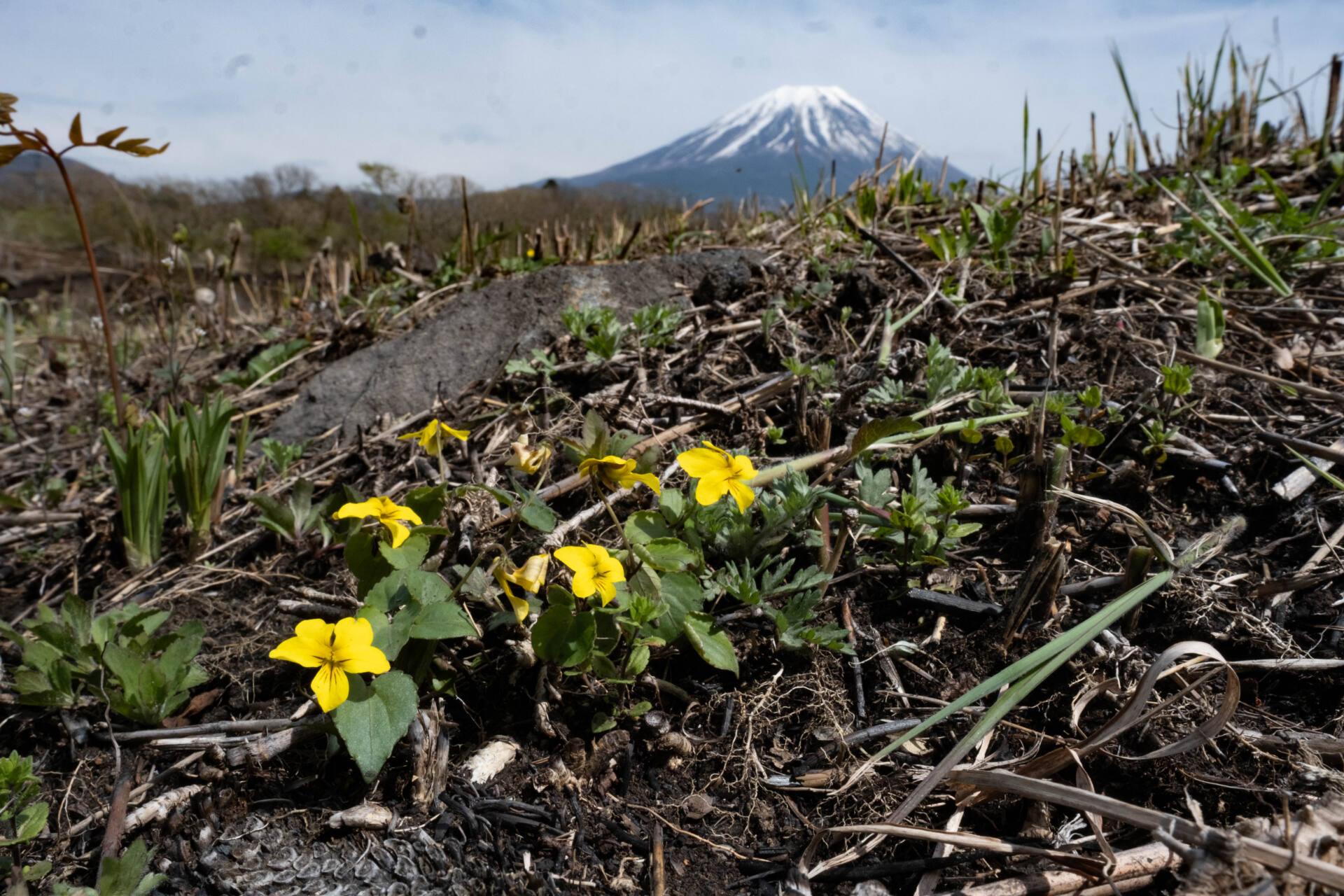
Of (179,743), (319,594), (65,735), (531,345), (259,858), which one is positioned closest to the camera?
(259,858)

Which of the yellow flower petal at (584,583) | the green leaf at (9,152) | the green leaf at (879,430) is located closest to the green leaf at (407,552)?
the yellow flower petal at (584,583)

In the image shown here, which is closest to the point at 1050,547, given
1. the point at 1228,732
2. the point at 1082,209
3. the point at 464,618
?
the point at 1228,732

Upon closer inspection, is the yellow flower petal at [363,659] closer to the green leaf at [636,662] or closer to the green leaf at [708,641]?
the green leaf at [636,662]

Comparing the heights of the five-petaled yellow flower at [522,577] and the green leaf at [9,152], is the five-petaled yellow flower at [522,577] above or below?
below

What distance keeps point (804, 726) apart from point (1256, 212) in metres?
3.64

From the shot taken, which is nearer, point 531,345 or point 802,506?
point 802,506

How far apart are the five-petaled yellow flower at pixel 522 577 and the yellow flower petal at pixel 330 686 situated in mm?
326

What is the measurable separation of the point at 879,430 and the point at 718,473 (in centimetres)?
48

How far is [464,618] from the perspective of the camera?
140 centimetres

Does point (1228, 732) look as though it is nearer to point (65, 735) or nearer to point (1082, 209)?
point (65, 735)

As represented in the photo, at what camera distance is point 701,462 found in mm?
1503

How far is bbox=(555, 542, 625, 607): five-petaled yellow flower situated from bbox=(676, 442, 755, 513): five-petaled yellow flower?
0.73 feet

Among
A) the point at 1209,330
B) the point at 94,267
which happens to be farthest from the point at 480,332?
the point at 1209,330

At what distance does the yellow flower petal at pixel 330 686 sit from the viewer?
1238mm
